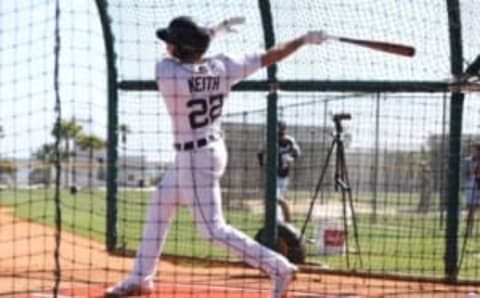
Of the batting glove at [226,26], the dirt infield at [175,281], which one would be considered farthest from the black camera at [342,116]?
the batting glove at [226,26]

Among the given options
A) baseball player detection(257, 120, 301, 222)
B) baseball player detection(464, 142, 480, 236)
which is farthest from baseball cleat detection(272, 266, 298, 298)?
baseball player detection(257, 120, 301, 222)

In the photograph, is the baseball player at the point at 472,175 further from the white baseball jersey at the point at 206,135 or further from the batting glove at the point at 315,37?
the white baseball jersey at the point at 206,135

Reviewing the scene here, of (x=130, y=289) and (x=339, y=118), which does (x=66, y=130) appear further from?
(x=130, y=289)

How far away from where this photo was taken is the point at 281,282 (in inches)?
288

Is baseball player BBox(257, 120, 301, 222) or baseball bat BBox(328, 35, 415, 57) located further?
baseball player BBox(257, 120, 301, 222)

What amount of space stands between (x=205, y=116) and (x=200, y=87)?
8.5 inches

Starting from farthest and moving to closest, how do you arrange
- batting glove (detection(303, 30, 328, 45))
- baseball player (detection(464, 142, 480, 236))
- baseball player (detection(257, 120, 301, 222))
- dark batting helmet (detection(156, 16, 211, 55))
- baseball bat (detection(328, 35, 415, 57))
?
baseball player (detection(257, 120, 301, 222))
baseball player (detection(464, 142, 480, 236))
baseball bat (detection(328, 35, 415, 57))
dark batting helmet (detection(156, 16, 211, 55))
batting glove (detection(303, 30, 328, 45))

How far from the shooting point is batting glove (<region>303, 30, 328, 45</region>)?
7.22m

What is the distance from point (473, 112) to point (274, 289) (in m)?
4.54

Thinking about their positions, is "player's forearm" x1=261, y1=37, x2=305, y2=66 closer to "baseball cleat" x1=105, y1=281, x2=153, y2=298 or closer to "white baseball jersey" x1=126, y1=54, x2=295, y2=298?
"white baseball jersey" x1=126, y1=54, x2=295, y2=298

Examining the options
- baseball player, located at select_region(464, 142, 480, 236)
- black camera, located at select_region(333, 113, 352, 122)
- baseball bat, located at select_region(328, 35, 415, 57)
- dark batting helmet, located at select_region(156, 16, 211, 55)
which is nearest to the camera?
dark batting helmet, located at select_region(156, 16, 211, 55)

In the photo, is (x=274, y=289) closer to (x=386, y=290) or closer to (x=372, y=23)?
(x=386, y=290)

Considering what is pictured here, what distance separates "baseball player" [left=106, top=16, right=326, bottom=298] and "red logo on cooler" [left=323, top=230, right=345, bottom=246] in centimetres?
559

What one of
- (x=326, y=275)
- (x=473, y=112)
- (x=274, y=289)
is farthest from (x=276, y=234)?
(x=274, y=289)
